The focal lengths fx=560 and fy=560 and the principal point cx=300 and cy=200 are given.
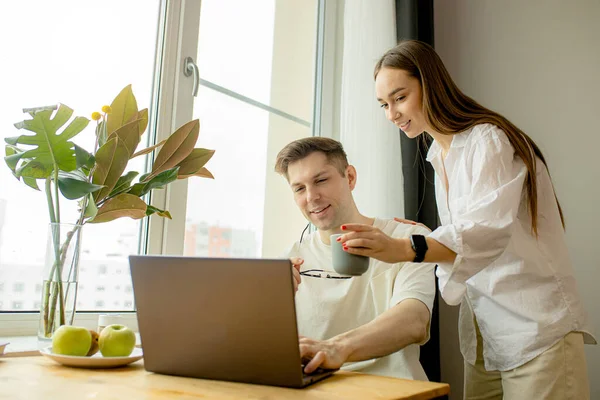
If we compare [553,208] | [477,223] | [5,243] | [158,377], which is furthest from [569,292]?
[5,243]

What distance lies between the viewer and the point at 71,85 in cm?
168

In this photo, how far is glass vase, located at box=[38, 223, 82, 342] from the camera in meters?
1.18

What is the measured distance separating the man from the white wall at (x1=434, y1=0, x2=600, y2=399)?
3.35ft

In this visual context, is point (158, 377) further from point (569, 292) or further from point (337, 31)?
point (337, 31)

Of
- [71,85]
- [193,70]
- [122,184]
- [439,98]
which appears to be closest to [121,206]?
[122,184]

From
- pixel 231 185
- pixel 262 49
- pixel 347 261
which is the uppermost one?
pixel 262 49

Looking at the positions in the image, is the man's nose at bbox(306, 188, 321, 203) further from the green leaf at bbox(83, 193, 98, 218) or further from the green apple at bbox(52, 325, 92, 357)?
the green apple at bbox(52, 325, 92, 357)

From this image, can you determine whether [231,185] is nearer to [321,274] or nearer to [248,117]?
[248,117]

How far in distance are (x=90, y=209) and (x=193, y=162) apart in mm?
292

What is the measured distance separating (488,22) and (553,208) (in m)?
1.52

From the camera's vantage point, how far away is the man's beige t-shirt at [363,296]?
4.62ft

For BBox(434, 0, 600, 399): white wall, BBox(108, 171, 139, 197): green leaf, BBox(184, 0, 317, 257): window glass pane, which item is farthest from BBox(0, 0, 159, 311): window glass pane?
BBox(434, 0, 600, 399): white wall

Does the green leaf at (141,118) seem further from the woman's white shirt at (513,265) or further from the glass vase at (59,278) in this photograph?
the woman's white shirt at (513,265)

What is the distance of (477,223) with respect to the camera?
46.8 inches
